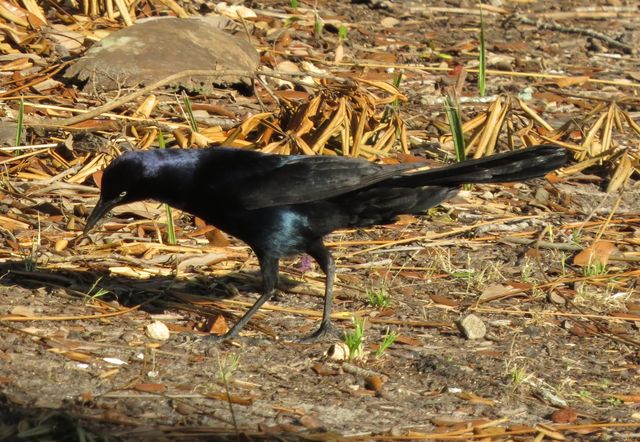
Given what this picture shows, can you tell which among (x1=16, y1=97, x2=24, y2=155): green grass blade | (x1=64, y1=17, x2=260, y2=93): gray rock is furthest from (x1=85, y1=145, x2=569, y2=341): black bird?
(x1=64, y1=17, x2=260, y2=93): gray rock

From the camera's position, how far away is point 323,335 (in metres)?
4.82

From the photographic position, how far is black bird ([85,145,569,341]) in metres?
4.89

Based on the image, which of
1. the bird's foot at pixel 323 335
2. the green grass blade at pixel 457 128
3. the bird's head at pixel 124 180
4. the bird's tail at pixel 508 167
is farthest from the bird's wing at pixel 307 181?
the green grass blade at pixel 457 128

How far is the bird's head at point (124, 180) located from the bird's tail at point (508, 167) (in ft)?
4.08

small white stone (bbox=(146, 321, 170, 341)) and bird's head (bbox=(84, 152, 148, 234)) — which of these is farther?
bird's head (bbox=(84, 152, 148, 234))

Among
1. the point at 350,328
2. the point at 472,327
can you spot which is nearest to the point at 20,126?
the point at 350,328

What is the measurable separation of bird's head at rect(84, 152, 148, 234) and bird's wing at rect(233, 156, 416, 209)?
0.41 metres

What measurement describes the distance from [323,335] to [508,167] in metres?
1.02

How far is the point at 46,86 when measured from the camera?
7441 mm

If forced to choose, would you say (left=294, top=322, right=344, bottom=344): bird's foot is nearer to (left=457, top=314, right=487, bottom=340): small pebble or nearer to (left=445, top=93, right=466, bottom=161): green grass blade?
(left=457, top=314, right=487, bottom=340): small pebble

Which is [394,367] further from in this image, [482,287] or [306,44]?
[306,44]

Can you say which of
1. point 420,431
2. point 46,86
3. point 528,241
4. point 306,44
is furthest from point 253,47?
point 420,431

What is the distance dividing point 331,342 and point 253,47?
154 inches

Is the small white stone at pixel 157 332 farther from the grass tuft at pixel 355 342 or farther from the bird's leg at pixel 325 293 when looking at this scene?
the grass tuft at pixel 355 342
